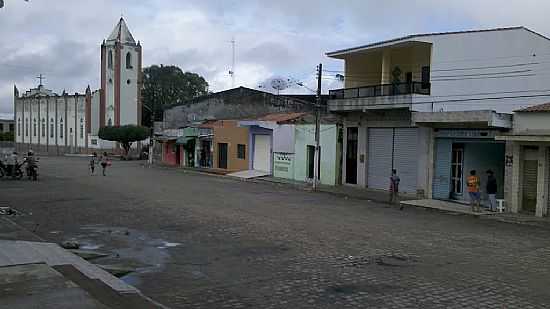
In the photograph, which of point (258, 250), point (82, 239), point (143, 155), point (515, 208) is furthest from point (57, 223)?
point (143, 155)

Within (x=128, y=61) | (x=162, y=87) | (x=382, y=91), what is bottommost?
(x=382, y=91)

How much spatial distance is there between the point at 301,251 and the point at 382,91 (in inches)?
642

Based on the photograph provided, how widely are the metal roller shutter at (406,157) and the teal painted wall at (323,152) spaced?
441 cm

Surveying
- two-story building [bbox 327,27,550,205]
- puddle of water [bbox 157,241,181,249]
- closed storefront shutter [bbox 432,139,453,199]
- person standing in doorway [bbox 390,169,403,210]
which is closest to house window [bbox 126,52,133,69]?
two-story building [bbox 327,27,550,205]

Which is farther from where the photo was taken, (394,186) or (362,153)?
(362,153)

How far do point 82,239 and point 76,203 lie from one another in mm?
7240

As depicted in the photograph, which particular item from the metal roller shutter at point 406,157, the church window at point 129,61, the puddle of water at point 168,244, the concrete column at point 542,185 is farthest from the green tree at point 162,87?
the puddle of water at point 168,244

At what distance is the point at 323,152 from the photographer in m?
30.6

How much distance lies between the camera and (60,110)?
79.6m

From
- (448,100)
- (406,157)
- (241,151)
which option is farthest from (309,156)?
(448,100)

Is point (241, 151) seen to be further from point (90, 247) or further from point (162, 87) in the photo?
point (162, 87)

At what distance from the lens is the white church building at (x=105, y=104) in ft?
235

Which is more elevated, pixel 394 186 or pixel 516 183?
pixel 516 183

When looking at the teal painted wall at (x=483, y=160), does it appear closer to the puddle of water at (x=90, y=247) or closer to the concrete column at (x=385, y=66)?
the concrete column at (x=385, y=66)
